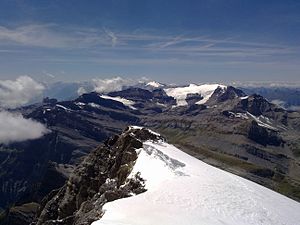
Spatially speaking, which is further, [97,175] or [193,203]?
[97,175]

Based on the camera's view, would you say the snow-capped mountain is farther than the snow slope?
Yes

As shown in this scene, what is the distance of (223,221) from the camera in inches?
2048

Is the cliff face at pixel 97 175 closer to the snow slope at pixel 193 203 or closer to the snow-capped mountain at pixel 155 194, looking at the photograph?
the snow-capped mountain at pixel 155 194

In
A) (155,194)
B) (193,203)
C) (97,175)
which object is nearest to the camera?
(193,203)

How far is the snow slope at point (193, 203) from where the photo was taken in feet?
169

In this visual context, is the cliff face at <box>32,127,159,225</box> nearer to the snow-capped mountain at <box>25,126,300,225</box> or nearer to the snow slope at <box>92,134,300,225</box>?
the snow-capped mountain at <box>25,126,300,225</box>

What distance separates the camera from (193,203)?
57.3 metres

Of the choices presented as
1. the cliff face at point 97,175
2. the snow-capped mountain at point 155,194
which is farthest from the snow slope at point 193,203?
the cliff face at point 97,175

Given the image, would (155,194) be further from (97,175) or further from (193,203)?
(97,175)

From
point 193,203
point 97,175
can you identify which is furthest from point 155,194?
point 97,175

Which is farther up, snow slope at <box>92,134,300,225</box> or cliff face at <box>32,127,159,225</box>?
snow slope at <box>92,134,300,225</box>

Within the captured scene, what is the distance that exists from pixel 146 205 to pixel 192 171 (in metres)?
21.7

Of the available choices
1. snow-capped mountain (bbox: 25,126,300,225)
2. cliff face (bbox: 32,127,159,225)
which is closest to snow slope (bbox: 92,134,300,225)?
snow-capped mountain (bbox: 25,126,300,225)

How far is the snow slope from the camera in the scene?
51625mm
